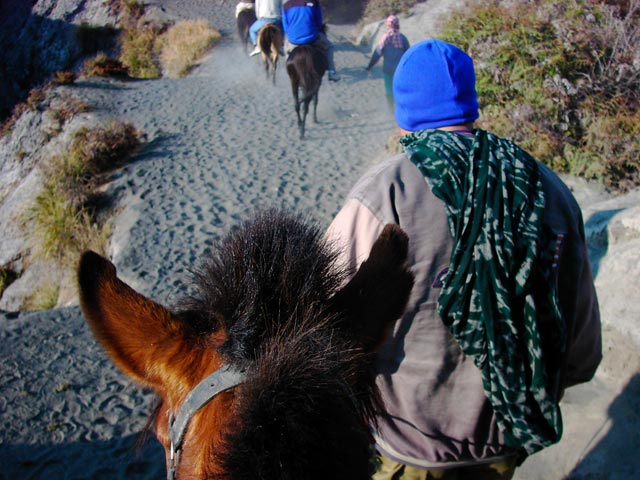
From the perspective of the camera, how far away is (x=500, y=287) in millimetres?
1309

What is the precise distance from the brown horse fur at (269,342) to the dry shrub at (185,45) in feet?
52.2

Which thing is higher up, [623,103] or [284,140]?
[623,103]

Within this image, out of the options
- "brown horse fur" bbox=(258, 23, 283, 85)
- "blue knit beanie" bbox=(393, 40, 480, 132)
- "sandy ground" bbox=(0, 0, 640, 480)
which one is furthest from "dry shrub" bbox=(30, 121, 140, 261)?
"blue knit beanie" bbox=(393, 40, 480, 132)

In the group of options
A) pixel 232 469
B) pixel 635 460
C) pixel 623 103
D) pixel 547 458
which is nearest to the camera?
pixel 232 469

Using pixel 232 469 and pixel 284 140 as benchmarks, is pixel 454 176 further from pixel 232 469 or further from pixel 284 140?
pixel 284 140

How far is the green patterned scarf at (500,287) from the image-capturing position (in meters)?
1.32

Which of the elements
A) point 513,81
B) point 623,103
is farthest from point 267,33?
point 623,103

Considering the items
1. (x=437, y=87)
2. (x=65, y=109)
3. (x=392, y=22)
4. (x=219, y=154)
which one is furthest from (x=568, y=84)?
(x=65, y=109)

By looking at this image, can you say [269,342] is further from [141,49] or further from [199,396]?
[141,49]

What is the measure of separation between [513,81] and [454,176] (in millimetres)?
5749

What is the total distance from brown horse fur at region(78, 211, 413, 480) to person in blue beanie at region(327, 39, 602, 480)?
18cm

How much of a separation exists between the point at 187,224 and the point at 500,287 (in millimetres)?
5830

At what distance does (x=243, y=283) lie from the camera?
1.07m

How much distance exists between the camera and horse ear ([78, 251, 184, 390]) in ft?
3.76
